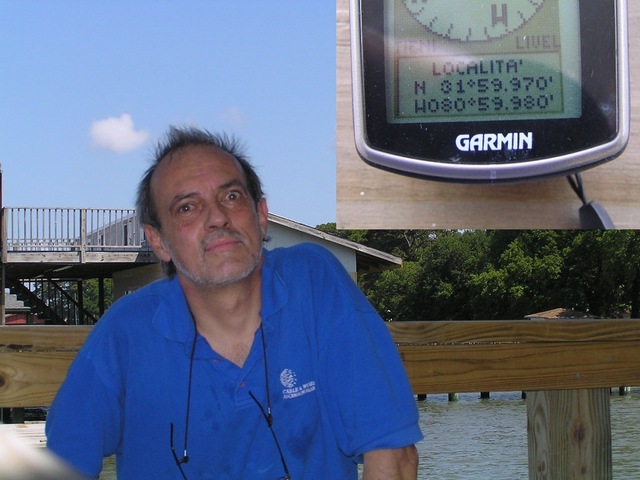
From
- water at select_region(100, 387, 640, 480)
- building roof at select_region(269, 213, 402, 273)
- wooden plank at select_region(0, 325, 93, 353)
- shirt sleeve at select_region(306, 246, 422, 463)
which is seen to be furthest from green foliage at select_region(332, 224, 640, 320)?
shirt sleeve at select_region(306, 246, 422, 463)

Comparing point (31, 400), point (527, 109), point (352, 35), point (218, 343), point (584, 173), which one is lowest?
point (31, 400)

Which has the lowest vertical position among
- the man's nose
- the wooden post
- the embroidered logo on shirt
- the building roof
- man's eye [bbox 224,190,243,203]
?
the wooden post

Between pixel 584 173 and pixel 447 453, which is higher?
pixel 584 173

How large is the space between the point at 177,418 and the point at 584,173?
0.84 meters

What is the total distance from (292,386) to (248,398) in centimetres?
7

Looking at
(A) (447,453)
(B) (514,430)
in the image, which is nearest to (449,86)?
(A) (447,453)

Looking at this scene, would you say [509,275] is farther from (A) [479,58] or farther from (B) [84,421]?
(B) [84,421]

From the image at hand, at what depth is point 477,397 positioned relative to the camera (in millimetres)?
34375

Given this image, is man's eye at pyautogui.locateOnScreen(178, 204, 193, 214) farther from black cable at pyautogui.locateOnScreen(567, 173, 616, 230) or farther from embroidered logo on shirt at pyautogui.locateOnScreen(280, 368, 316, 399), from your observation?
black cable at pyautogui.locateOnScreen(567, 173, 616, 230)

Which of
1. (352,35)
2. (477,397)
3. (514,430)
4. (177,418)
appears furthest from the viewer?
(477,397)

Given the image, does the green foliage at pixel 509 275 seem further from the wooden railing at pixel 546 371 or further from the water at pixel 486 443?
the wooden railing at pixel 546 371

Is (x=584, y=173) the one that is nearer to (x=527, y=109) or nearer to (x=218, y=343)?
(x=527, y=109)

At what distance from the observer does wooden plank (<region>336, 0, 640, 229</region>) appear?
1.75 meters

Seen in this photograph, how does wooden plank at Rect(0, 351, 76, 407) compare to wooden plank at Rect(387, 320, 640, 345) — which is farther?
wooden plank at Rect(387, 320, 640, 345)
